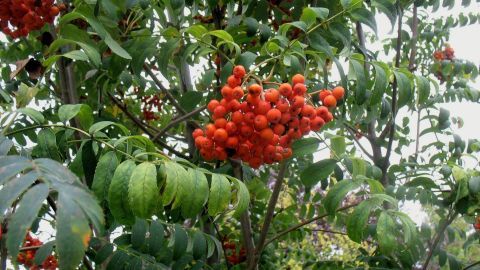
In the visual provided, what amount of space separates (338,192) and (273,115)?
0.41 metres

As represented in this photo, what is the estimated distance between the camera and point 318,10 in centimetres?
168

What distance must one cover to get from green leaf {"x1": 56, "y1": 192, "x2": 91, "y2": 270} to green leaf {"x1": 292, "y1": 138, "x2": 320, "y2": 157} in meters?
1.17

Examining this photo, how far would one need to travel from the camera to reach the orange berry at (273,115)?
58.4 inches

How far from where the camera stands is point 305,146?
1.79 metres

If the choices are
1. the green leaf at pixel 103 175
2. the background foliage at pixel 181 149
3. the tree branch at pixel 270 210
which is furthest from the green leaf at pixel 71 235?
the tree branch at pixel 270 210

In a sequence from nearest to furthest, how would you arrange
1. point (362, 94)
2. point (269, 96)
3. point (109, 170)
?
point (109, 170), point (269, 96), point (362, 94)

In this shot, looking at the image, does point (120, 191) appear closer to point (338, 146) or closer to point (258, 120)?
point (258, 120)

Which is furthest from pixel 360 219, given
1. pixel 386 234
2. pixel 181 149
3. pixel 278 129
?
pixel 181 149

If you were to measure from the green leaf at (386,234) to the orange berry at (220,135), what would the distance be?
0.50m

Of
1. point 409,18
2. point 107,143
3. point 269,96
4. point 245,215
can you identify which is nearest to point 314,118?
point 269,96

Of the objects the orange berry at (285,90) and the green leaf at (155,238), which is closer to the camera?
the orange berry at (285,90)

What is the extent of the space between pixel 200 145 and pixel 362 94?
0.57 m

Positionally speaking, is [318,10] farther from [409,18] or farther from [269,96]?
[409,18]

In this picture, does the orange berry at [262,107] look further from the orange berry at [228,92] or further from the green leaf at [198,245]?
the green leaf at [198,245]
